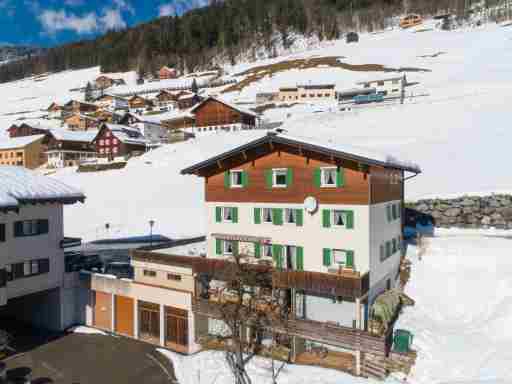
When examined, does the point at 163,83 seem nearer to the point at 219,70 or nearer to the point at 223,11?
the point at 219,70

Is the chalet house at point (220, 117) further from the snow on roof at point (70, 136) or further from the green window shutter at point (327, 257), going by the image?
the green window shutter at point (327, 257)

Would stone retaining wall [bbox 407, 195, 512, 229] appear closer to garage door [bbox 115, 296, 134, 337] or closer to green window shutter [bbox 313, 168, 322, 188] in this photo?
green window shutter [bbox 313, 168, 322, 188]

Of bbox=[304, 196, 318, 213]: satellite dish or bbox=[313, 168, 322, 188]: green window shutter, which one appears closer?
bbox=[304, 196, 318, 213]: satellite dish

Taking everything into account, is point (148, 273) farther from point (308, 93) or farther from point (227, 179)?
point (308, 93)

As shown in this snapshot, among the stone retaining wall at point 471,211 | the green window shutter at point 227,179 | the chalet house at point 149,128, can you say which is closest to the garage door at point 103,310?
the green window shutter at point 227,179

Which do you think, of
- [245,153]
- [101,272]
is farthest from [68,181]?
[245,153]

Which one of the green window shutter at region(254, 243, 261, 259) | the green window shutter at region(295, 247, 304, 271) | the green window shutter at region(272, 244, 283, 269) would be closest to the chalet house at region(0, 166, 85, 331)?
the green window shutter at region(254, 243, 261, 259)
